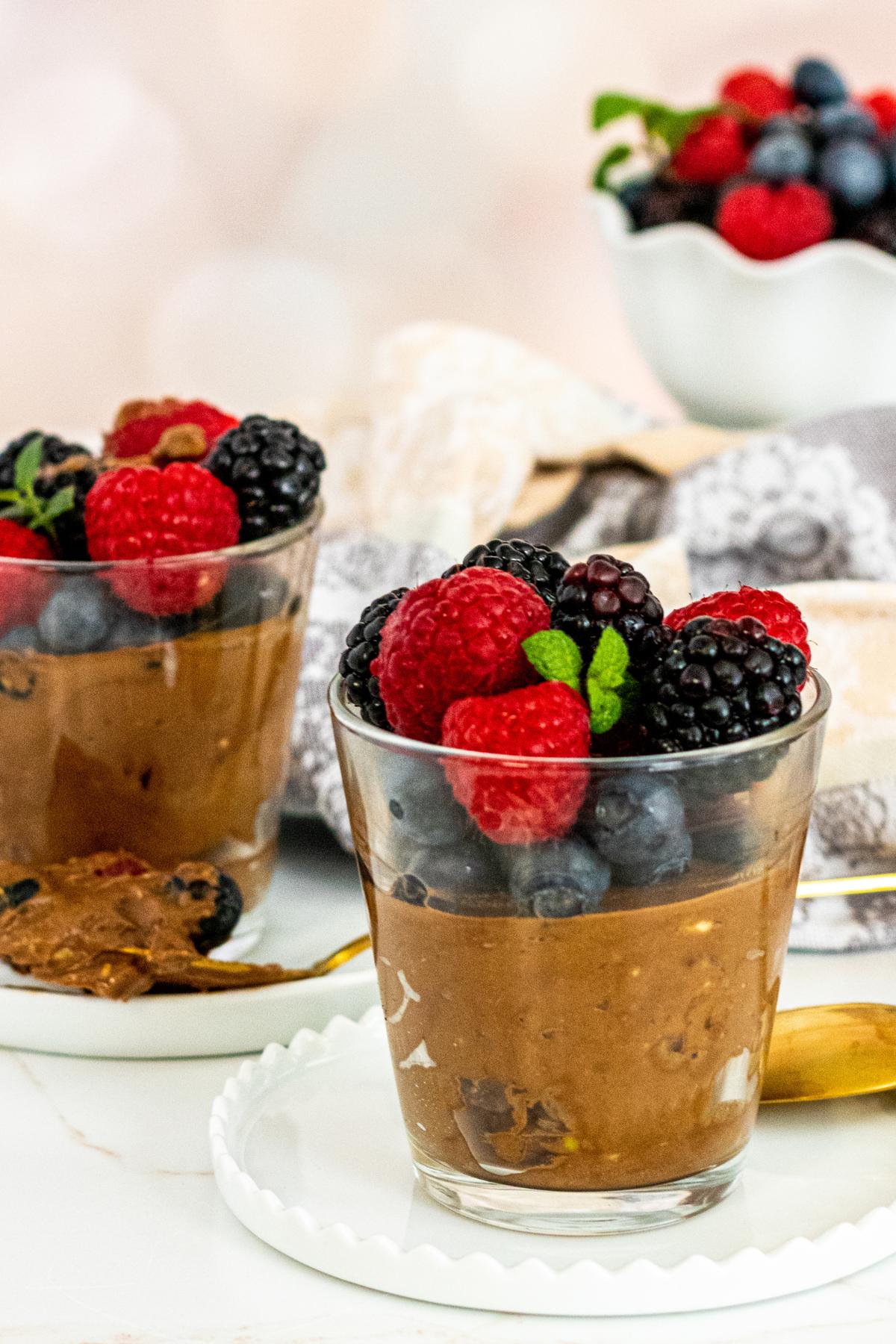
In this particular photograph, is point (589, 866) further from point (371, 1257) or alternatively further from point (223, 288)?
point (223, 288)

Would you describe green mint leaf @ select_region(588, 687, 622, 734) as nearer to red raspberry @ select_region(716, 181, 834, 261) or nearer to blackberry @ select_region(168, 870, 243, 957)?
blackberry @ select_region(168, 870, 243, 957)

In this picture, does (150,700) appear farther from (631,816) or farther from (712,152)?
(712,152)

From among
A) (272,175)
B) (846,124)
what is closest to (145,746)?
(846,124)

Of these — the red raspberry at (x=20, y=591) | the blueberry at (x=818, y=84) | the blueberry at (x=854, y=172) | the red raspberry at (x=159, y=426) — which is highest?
the blueberry at (x=818, y=84)

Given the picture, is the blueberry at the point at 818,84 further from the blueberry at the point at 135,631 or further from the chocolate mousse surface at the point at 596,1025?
the chocolate mousse surface at the point at 596,1025

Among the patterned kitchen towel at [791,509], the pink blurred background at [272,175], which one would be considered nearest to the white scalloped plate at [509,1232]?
the patterned kitchen towel at [791,509]

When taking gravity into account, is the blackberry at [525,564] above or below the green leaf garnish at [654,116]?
below
